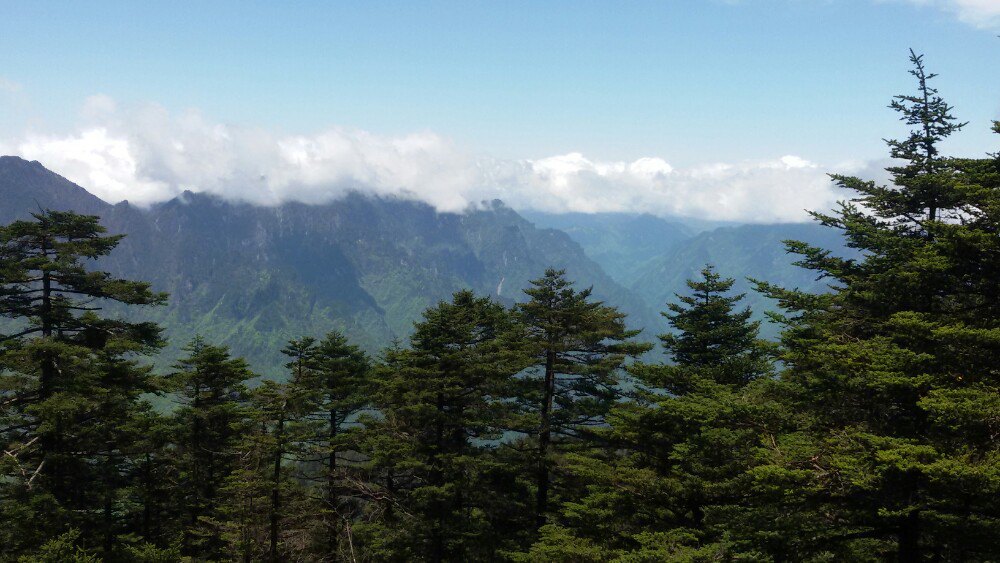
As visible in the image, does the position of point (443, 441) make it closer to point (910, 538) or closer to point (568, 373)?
point (568, 373)

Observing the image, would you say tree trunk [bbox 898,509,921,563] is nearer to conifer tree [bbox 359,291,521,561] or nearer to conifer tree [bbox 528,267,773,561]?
conifer tree [bbox 528,267,773,561]

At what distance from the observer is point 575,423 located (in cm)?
2422

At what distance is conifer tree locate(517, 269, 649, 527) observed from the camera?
77.9ft

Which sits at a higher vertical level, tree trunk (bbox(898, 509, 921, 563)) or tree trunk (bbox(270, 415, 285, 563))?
tree trunk (bbox(898, 509, 921, 563))

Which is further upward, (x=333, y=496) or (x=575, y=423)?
(x=575, y=423)

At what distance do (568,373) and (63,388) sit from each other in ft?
67.5

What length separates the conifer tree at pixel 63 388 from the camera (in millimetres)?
18281

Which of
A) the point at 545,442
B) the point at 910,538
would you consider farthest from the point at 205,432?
the point at 910,538

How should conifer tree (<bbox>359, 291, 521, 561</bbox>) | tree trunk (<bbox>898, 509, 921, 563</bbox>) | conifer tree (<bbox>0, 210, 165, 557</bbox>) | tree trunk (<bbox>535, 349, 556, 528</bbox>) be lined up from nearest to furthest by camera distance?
tree trunk (<bbox>898, 509, 921, 563</bbox>) → conifer tree (<bbox>0, 210, 165, 557</bbox>) → conifer tree (<bbox>359, 291, 521, 561</bbox>) → tree trunk (<bbox>535, 349, 556, 528</bbox>)

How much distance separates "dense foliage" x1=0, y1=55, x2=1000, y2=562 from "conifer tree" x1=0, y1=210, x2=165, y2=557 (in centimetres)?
11

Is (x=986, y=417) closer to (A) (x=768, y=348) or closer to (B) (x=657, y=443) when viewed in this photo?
(A) (x=768, y=348)

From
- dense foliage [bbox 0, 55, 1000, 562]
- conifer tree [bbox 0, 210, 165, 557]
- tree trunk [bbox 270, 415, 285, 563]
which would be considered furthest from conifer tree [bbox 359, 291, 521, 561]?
conifer tree [bbox 0, 210, 165, 557]

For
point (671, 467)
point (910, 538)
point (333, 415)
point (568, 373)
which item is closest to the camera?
point (910, 538)

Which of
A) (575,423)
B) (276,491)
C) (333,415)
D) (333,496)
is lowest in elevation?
(333,496)
